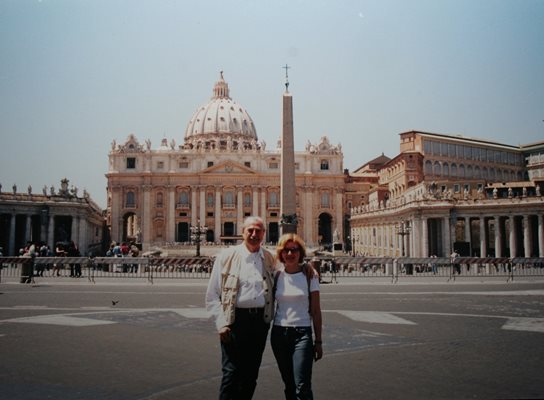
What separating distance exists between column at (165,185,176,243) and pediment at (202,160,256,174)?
6.22 metres

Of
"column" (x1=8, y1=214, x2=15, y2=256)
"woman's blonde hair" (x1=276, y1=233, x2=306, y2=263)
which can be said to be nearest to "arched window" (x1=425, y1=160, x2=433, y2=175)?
"column" (x1=8, y1=214, x2=15, y2=256)

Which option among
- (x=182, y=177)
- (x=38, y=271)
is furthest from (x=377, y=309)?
(x=182, y=177)

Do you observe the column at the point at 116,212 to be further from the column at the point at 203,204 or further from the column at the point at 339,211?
the column at the point at 339,211

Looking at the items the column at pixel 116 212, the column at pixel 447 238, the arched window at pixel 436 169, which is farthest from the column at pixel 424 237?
the column at pixel 116 212

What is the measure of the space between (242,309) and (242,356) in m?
0.45

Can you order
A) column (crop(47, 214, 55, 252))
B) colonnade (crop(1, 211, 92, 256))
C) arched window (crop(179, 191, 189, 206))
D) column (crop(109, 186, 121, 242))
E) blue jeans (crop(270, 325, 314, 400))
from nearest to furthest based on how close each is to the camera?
1. blue jeans (crop(270, 325, 314, 400))
2. colonnade (crop(1, 211, 92, 256))
3. column (crop(47, 214, 55, 252))
4. column (crop(109, 186, 121, 242))
5. arched window (crop(179, 191, 189, 206))

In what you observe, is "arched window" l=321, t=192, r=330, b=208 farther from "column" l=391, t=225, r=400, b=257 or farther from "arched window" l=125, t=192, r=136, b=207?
"arched window" l=125, t=192, r=136, b=207

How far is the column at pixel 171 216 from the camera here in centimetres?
7862

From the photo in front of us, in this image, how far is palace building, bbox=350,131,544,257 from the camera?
44.7 m

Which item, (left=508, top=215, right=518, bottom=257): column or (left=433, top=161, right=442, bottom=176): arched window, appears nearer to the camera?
(left=508, top=215, right=518, bottom=257): column

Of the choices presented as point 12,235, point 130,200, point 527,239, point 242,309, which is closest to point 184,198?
point 130,200

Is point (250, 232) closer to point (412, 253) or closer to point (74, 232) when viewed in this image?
point (412, 253)

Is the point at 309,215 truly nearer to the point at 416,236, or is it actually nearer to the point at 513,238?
the point at 416,236

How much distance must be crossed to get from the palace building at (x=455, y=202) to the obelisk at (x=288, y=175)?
21.0 m
